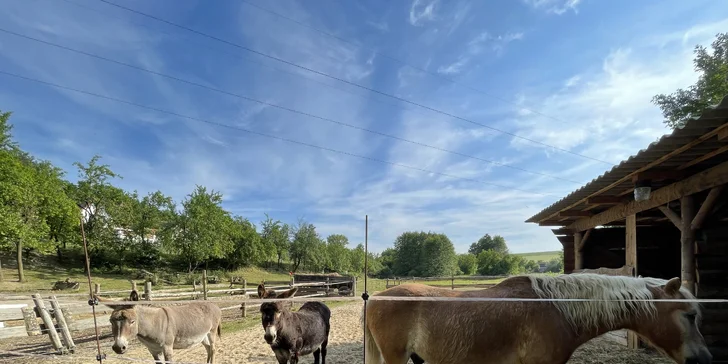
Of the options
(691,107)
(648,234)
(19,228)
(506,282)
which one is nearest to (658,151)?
(506,282)

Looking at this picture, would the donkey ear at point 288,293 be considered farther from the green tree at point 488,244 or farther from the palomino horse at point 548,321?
the green tree at point 488,244

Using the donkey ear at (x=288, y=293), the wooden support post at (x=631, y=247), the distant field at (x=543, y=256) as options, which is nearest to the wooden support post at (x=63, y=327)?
the donkey ear at (x=288, y=293)

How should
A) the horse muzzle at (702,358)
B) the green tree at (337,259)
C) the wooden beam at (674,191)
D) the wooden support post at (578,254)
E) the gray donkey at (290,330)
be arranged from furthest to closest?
the green tree at (337,259) < the wooden support post at (578,254) < the gray donkey at (290,330) < the wooden beam at (674,191) < the horse muzzle at (702,358)

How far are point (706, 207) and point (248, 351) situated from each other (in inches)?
335

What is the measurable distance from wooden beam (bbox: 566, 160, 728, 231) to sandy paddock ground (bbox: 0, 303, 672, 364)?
259cm

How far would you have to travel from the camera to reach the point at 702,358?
2.53m

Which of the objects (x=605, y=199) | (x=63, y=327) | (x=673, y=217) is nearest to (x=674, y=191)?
(x=673, y=217)

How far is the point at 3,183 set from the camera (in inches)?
831

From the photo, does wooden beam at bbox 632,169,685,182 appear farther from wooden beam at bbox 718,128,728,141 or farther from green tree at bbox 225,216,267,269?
green tree at bbox 225,216,267,269

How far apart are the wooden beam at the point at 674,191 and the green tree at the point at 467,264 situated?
181ft

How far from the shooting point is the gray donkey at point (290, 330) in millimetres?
4660

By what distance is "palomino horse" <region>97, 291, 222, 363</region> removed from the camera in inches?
189

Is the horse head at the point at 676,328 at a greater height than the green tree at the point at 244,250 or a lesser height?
greater

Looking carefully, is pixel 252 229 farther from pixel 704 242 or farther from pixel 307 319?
pixel 704 242
